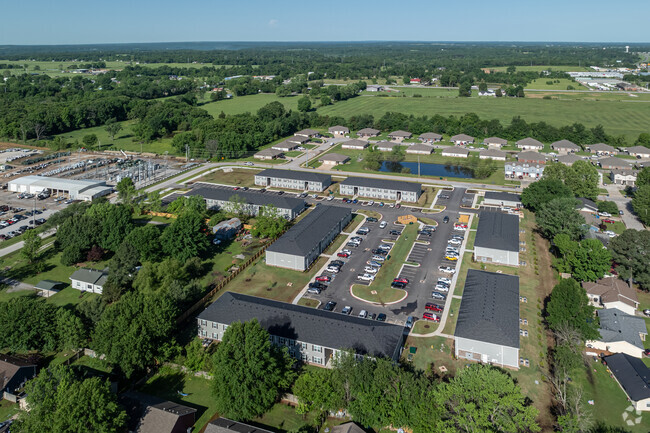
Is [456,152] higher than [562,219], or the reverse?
[456,152]

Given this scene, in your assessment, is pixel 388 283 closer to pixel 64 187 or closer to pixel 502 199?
pixel 502 199

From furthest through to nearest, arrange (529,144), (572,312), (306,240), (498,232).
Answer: (529,144)
(498,232)
(306,240)
(572,312)

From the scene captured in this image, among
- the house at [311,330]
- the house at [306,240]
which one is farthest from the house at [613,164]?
the house at [311,330]

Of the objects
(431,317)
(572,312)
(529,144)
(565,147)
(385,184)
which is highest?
(529,144)

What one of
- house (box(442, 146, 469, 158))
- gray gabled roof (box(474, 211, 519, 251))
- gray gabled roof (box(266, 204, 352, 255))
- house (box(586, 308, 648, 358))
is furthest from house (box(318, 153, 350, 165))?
house (box(586, 308, 648, 358))

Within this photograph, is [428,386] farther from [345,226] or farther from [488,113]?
[488,113]

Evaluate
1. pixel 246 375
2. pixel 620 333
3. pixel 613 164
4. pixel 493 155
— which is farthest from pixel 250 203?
pixel 613 164
